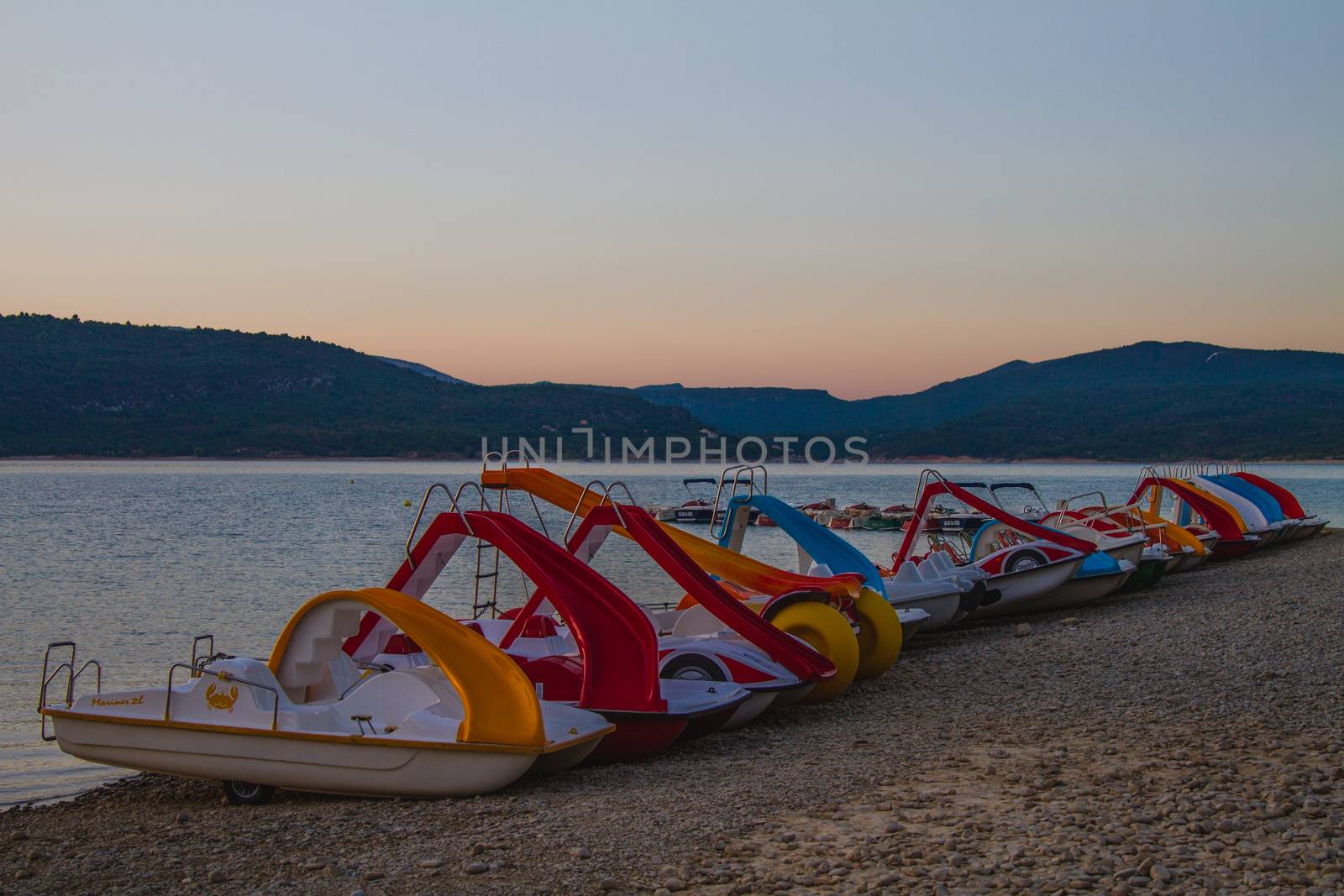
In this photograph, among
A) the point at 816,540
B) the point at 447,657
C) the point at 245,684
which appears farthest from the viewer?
the point at 816,540

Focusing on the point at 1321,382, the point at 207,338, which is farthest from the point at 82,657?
the point at 1321,382

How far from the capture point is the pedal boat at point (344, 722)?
312 inches

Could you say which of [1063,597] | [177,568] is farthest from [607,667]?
[177,568]

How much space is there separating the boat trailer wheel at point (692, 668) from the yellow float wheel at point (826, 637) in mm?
1119

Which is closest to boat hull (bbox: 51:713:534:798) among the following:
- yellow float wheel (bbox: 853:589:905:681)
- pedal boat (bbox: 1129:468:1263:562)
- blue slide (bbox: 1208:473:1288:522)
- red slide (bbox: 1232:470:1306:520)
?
yellow float wheel (bbox: 853:589:905:681)

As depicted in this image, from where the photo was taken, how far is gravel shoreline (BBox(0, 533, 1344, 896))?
5.91 meters

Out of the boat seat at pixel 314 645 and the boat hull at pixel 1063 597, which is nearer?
the boat seat at pixel 314 645

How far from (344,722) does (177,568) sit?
86.2ft

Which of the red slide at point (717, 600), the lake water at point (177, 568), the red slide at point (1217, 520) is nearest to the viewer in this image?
the red slide at point (717, 600)

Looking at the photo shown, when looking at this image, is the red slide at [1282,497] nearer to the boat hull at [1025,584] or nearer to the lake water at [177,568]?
the lake water at [177,568]

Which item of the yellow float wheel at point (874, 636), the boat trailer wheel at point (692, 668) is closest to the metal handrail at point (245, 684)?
the boat trailer wheel at point (692, 668)

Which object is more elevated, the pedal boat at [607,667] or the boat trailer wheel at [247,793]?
the pedal boat at [607,667]

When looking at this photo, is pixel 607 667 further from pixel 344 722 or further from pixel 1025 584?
pixel 1025 584

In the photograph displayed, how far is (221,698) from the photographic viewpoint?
8.55 m
